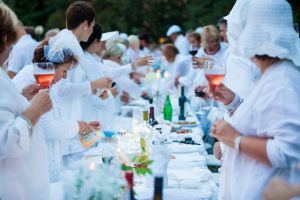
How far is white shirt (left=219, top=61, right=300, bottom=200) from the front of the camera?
5.88 ft

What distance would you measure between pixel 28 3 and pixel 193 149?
22.2 metres

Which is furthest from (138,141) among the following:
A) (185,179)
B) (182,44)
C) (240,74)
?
(182,44)

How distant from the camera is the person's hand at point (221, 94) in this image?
231 cm

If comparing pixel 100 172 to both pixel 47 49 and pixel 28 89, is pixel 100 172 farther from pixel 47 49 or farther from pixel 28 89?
pixel 47 49

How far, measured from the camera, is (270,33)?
1865 mm

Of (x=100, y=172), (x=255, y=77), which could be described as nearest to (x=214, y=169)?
(x=255, y=77)

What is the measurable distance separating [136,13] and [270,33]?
83.6 feet

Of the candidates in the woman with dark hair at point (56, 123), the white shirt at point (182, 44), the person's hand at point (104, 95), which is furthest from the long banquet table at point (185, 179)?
the white shirt at point (182, 44)

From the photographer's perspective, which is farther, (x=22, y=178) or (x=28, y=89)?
(x=28, y=89)

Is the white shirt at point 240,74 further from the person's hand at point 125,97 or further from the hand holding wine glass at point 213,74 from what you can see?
the person's hand at point 125,97

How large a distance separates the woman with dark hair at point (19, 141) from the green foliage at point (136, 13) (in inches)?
767

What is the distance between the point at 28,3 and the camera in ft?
78.2

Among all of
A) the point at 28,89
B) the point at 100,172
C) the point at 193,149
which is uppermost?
the point at 28,89

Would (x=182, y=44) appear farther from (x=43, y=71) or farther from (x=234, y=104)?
(x=43, y=71)
